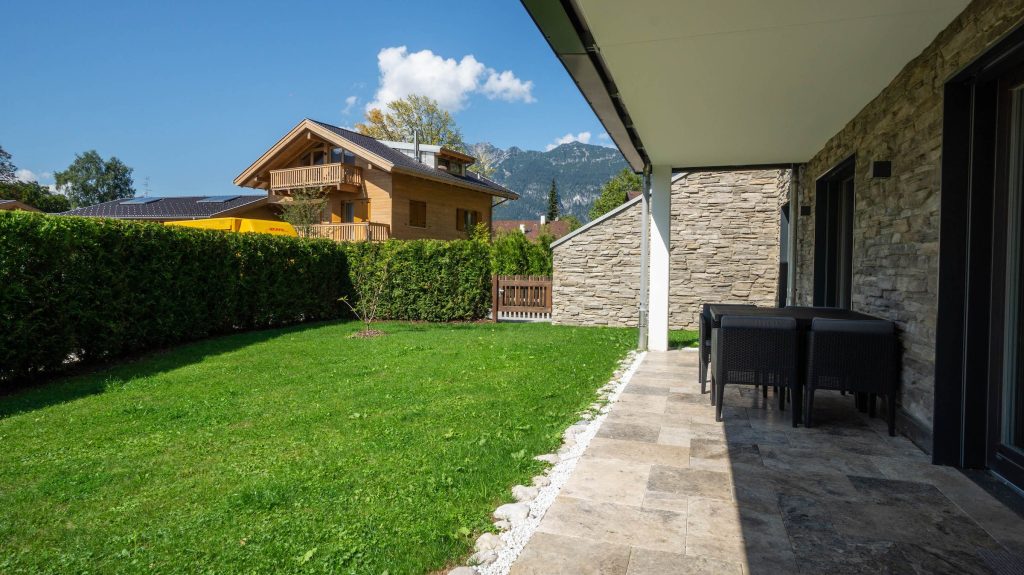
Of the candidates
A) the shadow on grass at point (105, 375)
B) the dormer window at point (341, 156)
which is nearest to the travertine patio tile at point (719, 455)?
the shadow on grass at point (105, 375)

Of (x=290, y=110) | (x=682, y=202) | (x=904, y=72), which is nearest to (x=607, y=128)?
(x=904, y=72)

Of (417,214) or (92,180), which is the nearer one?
(417,214)

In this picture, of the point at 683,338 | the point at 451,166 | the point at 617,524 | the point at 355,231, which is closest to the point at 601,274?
the point at 683,338

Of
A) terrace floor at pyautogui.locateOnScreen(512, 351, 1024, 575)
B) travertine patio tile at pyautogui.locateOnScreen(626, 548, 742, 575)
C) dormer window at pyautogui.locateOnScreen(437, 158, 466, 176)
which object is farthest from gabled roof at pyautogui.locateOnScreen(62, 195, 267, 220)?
travertine patio tile at pyautogui.locateOnScreen(626, 548, 742, 575)

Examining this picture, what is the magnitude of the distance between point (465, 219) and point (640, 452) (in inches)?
870

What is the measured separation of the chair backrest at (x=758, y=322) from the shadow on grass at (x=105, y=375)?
586 centimetres

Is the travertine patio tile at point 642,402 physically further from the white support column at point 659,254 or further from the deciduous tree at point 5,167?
the deciduous tree at point 5,167

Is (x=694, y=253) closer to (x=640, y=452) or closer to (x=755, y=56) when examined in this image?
(x=755, y=56)

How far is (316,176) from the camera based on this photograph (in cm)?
2123

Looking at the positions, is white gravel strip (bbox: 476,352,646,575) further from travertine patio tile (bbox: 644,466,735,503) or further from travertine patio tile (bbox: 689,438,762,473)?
travertine patio tile (bbox: 689,438,762,473)

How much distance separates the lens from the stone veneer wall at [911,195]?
308cm

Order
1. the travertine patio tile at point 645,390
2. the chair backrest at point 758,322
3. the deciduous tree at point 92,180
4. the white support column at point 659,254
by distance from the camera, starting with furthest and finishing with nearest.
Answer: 1. the deciduous tree at point 92,180
2. the white support column at point 659,254
3. the travertine patio tile at point 645,390
4. the chair backrest at point 758,322

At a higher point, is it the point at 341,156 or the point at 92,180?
the point at 92,180

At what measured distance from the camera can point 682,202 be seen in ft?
34.7
